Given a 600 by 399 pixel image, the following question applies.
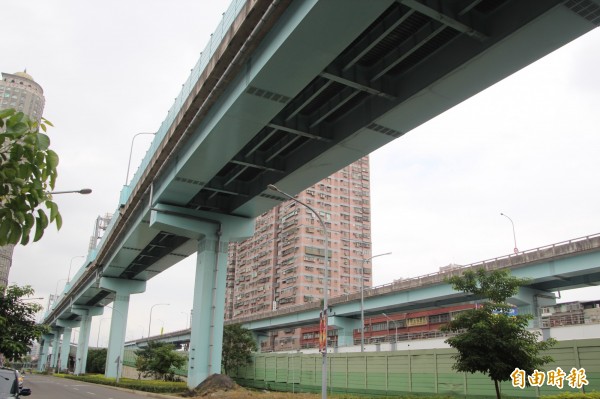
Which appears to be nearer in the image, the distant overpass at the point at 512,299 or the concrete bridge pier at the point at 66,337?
the distant overpass at the point at 512,299

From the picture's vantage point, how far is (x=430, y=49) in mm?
17500

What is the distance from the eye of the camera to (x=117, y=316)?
5862 cm

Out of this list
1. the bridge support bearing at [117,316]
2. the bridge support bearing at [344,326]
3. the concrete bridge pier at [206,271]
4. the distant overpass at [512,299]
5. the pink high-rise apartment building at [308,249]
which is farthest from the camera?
the pink high-rise apartment building at [308,249]

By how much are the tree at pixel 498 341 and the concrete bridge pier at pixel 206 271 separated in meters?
18.1

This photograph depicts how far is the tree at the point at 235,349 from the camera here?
176 feet

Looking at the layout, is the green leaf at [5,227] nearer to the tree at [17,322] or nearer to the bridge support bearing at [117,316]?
the tree at [17,322]

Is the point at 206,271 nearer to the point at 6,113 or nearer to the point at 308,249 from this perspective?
the point at 6,113

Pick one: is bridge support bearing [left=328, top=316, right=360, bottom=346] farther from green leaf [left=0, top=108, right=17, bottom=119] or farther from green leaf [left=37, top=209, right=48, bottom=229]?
green leaf [left=0, top=108, right=17, bottom=119]

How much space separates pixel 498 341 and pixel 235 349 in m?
42.1

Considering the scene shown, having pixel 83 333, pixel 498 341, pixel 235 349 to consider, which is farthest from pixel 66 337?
pixel 498 341

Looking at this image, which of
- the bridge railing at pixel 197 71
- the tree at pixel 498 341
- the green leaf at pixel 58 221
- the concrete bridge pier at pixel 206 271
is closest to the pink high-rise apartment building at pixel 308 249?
the concrete bridge pier at pixel 206 271

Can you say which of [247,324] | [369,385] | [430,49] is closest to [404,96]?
[430,49]

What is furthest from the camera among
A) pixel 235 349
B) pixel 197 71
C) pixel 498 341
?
pixel 235 349

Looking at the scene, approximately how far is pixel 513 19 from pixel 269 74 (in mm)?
7699
